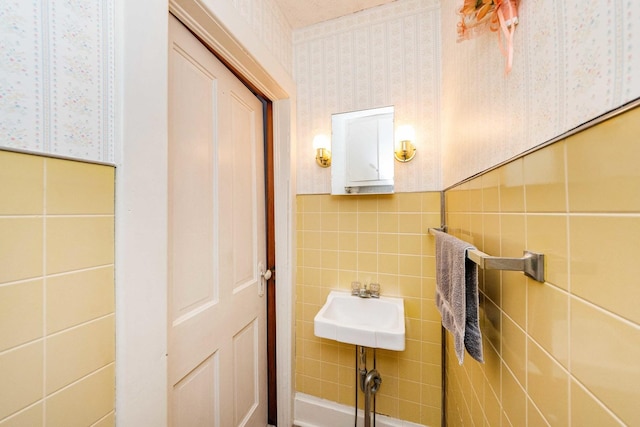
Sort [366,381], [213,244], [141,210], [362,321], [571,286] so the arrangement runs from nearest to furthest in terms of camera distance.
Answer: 1. [571,286]
2. [141,210]
3. [213,244]
4. [366,381]
5. [362,321]

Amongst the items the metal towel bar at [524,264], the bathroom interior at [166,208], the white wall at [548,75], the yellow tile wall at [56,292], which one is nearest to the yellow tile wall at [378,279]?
the bathroom interior at [166,208]

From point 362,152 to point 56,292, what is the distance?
1.25 m

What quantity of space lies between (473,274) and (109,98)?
3.17 feet

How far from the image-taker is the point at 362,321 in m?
1.28

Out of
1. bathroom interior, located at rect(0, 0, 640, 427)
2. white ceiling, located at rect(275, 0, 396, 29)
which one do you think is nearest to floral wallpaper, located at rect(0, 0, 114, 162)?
bathroom interior, located at rect(0, 0, 640, 427)

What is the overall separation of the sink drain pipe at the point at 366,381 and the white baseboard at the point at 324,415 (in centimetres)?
6

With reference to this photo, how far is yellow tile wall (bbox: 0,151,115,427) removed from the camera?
38 cm

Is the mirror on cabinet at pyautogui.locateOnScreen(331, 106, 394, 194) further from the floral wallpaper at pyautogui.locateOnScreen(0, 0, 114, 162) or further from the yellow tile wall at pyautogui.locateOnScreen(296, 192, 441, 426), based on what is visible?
the floral wallpaper at pyautogui.locateOnScreen(0, 0, 114, 162)

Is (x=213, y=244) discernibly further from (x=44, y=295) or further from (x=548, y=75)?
(x=548, y=75)

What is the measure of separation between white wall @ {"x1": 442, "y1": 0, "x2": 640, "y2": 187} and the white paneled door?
3.13 feet

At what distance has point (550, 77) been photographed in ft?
1.28

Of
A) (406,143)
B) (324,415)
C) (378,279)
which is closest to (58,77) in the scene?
(406,143)

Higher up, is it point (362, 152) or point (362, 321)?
point (362, 152)

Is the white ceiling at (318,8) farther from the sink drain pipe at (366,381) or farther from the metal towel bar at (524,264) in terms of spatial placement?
the sink drain pipe at (366,381)
